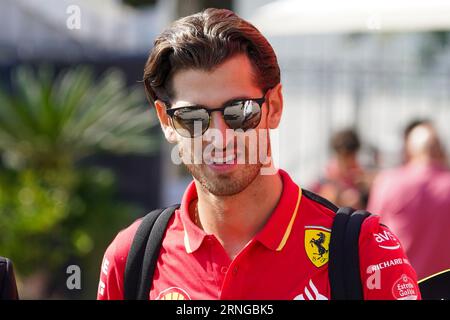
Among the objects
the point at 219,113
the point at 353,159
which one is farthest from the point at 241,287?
the point at 353,159

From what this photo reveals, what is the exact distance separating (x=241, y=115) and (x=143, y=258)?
1.71ft

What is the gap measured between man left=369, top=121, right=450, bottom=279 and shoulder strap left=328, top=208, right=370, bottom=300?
2.72 meters

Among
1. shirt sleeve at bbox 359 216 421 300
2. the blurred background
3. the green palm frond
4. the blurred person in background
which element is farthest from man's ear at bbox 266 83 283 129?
the green palm frond

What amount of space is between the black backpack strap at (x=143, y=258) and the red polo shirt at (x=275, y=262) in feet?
0.09

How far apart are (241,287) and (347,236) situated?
33 cm

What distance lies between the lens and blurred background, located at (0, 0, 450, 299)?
29.6ft

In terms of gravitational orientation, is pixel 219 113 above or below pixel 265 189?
above

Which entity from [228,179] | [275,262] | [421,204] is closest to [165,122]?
[228,179]

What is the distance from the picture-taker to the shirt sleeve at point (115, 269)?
2.81 m

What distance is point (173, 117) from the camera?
276 cm

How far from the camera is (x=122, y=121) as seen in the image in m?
9.63

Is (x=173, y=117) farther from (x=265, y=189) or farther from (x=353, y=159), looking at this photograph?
(x=353, y=159)

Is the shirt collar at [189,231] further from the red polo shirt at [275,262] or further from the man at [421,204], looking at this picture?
the man at [421,204]

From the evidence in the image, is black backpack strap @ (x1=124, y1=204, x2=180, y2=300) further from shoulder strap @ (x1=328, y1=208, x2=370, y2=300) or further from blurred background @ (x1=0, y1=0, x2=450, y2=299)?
blurred background @ (x1=0, y1=0, x2=450, y2=299)
